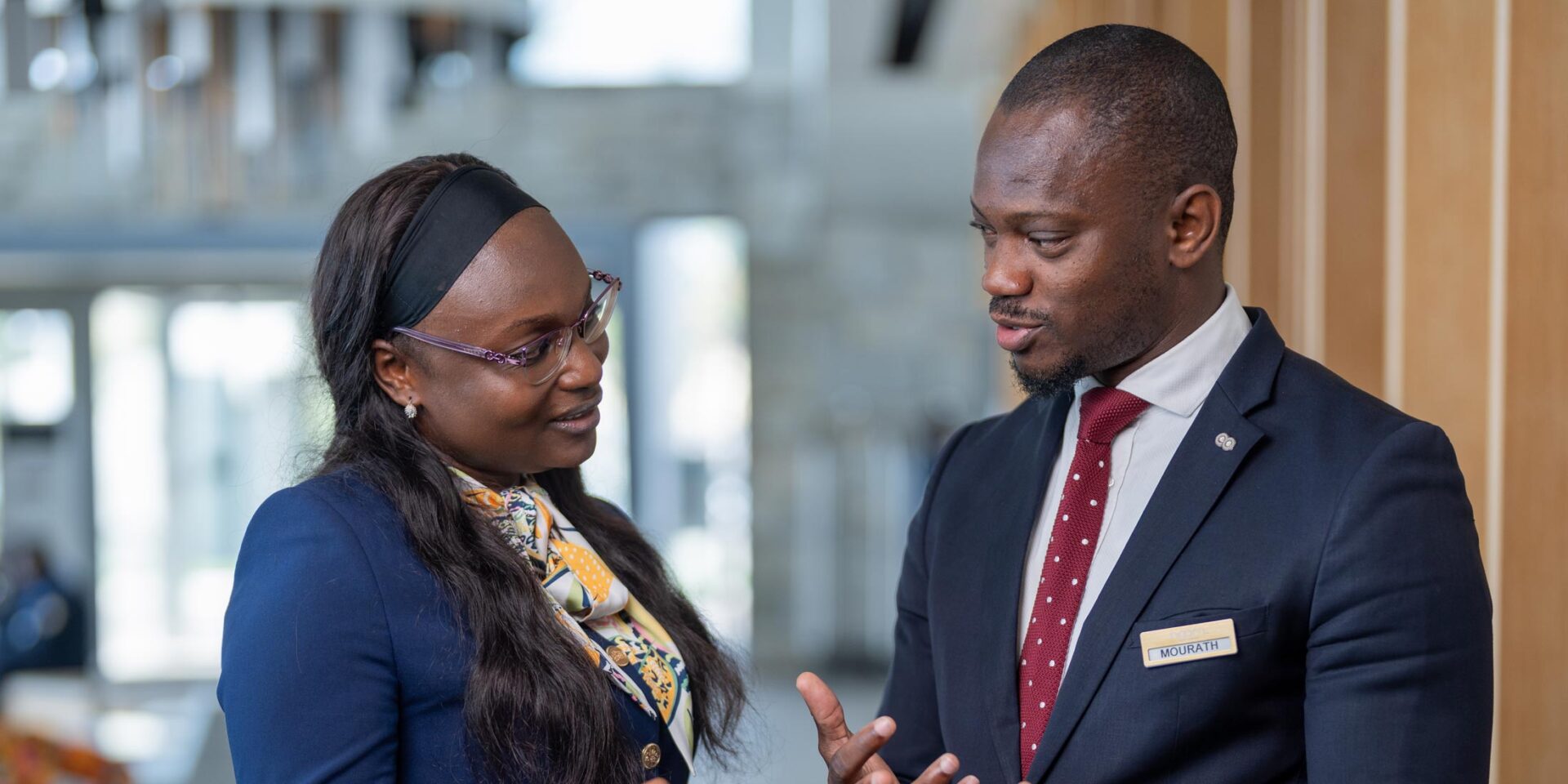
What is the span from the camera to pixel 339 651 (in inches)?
50.6

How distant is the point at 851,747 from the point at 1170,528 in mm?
372

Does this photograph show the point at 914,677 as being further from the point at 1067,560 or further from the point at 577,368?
the point at 577,368

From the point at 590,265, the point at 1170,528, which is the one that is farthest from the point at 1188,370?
the point at 590,265

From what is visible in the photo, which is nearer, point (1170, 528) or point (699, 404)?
point (1170, 528)

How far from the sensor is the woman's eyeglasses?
1415mm

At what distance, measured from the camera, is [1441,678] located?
3.90 ft

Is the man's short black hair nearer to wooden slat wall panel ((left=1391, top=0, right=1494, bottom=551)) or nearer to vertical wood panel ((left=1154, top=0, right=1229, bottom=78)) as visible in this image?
wooden slat wall panel ((left=1391, top=0, right=1494, bottom=551))

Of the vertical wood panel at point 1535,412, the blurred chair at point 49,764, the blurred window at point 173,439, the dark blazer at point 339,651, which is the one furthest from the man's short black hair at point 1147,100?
the blurred window at point 173,439

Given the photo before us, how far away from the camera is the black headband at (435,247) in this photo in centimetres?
141

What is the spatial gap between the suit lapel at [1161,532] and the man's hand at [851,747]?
123mm

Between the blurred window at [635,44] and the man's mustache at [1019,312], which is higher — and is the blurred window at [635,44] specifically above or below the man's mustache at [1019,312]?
above

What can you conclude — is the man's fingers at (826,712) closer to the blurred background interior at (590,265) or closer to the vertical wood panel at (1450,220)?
the vertical wood panel at (1450,220)

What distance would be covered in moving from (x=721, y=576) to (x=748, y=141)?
258 centimetres

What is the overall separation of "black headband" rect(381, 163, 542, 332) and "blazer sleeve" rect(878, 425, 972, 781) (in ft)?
1.96
